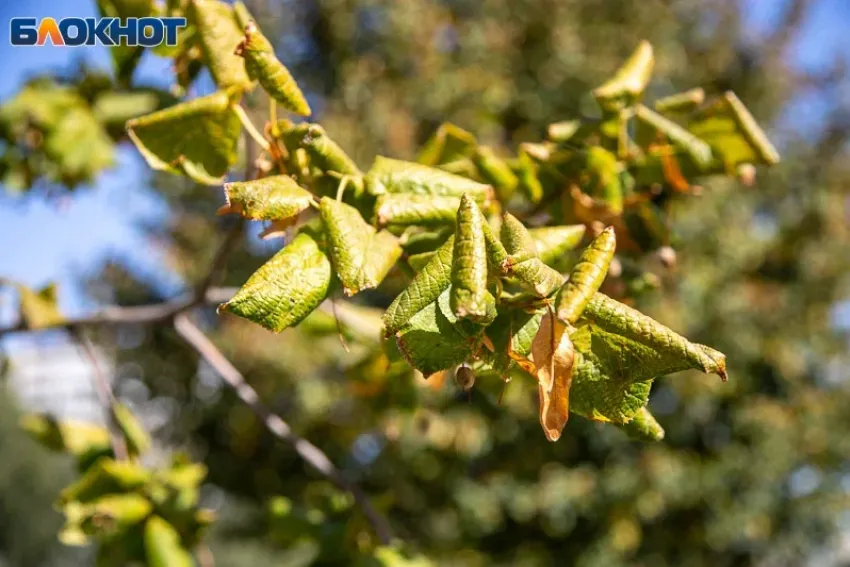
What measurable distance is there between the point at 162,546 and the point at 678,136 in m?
1.11

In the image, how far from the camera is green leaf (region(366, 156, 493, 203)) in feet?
2.79

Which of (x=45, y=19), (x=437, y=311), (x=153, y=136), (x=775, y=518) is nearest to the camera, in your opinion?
(x=437, y=311)

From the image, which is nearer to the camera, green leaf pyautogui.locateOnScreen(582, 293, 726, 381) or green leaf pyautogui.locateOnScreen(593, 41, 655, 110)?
green leaf pyautogui.locateOnScreen(582, 293, 726, 381)

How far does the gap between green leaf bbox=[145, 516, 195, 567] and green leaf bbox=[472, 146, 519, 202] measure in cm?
83

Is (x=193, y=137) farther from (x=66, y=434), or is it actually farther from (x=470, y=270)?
(x=66, y=434)

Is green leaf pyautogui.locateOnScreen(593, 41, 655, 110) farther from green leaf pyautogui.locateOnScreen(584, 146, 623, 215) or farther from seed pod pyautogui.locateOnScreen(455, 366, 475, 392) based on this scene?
seed pod pyautogui.locateOnScreen(455, 366, 475, 392)

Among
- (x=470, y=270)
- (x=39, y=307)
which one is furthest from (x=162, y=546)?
(x=470, y=270)

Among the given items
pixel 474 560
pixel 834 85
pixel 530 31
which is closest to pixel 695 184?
pixel 474 560

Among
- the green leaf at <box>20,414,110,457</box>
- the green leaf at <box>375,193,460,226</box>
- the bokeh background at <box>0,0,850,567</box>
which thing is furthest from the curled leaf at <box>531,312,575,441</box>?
the bokeh background at <box>0,0,850,567</box>

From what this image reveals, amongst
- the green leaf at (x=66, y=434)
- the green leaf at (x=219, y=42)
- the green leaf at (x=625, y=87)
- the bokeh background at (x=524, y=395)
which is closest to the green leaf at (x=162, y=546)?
the green leaf at (x=66, y=434)

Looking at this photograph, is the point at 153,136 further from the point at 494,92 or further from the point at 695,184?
the point at 494,92

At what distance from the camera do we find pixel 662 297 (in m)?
4.71

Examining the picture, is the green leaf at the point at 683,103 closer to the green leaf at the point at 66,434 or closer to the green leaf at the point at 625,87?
the green leaf at the point at 625,87

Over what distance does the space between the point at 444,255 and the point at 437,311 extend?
0.18ft
